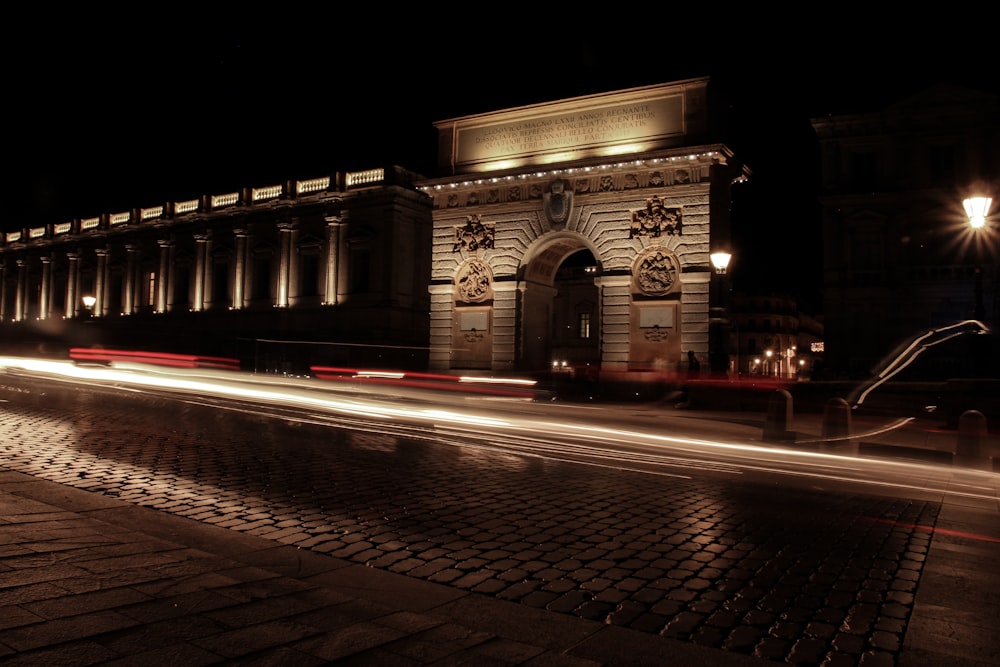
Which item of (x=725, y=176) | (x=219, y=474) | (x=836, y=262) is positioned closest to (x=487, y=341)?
(x=725, y=176)

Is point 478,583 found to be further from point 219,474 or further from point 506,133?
point 506,133

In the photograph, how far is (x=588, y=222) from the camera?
30.3m

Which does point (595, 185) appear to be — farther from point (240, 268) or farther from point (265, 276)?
point (240, 268)

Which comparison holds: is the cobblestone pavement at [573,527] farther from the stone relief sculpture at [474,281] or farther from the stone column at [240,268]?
the stone column at [240,268]

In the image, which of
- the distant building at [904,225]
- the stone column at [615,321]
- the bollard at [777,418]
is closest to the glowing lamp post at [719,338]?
the stone column at [615,321]

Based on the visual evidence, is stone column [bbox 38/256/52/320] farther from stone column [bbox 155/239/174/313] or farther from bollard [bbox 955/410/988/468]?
bollard [bbox 955/410/988/468]

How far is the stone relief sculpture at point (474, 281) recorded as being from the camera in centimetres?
3300

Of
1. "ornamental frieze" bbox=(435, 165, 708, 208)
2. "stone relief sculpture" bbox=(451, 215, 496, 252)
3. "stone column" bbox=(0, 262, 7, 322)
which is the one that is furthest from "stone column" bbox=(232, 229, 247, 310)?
"stone column" bbox=(0, 262, 7, 322)

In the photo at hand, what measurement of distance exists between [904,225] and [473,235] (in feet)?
70.1

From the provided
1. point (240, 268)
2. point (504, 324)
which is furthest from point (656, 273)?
point (240, 268)

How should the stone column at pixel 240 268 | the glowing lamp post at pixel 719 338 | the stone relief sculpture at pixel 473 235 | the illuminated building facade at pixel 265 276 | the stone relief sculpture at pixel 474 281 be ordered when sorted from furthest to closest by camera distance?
1. the stone column at pixel 240 268
2. the illuminated building facade at pixel 265 276
3. the stone relief sculpture at pixel 474 281
4. the stone relief sculpture at pixel 473 235
5. the glowing lamp post at pixel 719 338

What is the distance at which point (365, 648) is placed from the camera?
3684 millimetres

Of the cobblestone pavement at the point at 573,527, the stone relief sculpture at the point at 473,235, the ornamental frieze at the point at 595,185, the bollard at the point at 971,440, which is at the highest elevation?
the ornamental frieze at the point at 595,185

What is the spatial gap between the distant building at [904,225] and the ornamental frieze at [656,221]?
12090 millimetres
